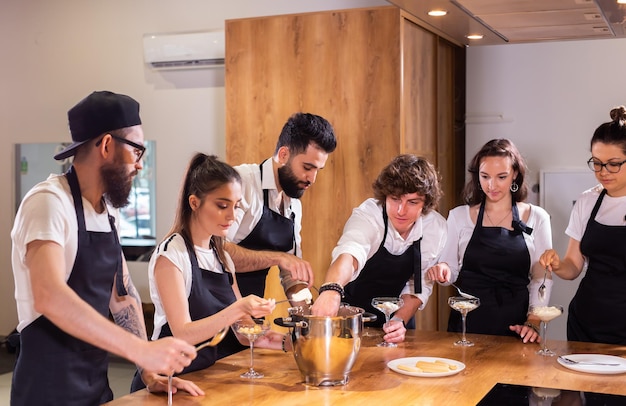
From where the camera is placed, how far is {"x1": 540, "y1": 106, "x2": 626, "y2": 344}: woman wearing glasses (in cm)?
334

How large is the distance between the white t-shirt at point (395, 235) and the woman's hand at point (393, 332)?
26 centimetres

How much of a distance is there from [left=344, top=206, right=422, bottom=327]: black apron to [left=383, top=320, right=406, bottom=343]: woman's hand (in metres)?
0.33

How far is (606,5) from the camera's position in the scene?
7.98 feet

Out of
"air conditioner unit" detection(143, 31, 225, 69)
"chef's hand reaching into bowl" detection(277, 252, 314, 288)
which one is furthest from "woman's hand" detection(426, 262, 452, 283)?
"air conditioner unit" detection(143, 31, 225, 69)

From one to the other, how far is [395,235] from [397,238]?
0.05ft

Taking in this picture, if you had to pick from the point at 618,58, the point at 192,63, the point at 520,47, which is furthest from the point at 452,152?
the point at 192,63

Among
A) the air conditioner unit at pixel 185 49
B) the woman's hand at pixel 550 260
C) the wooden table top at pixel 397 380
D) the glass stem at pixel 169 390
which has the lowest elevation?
the wooden table top at pixel 397 380

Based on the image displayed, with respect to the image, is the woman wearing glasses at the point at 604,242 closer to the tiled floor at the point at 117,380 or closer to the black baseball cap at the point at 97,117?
the black baseball cap at the point at 97,117

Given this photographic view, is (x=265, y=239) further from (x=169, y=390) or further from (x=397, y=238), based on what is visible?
(x=169, y=390)

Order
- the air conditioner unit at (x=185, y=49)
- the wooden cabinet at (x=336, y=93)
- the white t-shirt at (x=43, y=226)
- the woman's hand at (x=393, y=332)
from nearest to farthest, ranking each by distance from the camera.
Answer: the white t-shirt at (x=43, y=226) → the woman's hand at (x=393, y=332) → the wooden cabinet at (x=336, y=93) → the air conditioner unit at (x=185, y=49)

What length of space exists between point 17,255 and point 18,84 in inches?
189

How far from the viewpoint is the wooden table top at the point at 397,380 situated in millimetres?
2199

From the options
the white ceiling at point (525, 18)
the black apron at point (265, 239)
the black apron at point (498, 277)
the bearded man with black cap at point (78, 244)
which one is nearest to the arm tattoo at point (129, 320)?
the bearded man with black cap at point (78, 244)

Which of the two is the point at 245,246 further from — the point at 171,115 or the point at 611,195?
the point at 171,115
